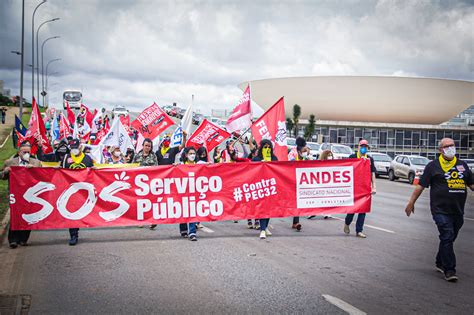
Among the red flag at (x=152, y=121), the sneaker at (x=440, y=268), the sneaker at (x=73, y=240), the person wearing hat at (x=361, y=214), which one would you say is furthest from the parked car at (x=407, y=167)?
the sneaker at (x=73, y=240)

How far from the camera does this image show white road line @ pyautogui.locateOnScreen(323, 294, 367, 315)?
18.5ft

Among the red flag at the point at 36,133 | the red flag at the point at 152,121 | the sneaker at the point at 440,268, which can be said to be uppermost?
the red flag at the point at 152,121

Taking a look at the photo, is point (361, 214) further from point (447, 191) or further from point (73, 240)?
point (73, 240)

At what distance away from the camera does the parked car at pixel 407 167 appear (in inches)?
1199

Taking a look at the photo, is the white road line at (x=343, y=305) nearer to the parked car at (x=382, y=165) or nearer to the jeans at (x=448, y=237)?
the jeans at (x=448, y=237)

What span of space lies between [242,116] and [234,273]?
6.08 metres

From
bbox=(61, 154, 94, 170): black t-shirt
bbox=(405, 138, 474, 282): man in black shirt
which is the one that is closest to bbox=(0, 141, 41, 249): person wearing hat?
bbox=(61, 154, 94, 170): black t-shirt

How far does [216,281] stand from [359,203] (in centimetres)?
512

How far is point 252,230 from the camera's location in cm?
1134

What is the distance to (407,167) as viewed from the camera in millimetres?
31203

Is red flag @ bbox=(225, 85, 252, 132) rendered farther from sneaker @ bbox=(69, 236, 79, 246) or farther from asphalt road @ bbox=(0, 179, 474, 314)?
sneaker @ bbox=(69, 236, 79, 246)

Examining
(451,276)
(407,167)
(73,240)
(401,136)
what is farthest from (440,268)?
(401,136)

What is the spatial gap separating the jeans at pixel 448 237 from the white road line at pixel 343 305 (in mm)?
1973

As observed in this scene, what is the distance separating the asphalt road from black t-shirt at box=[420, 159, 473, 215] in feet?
3.20
